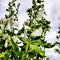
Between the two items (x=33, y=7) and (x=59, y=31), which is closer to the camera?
(x=33, y=7)

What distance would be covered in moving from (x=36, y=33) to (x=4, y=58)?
57 centimetres

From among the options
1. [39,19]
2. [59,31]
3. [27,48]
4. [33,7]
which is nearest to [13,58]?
[27,48]

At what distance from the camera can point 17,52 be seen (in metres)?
3.30

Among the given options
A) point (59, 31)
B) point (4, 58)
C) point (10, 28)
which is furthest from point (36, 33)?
point (59, 31)

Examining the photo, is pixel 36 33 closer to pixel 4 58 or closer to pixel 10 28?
pixel 10 28

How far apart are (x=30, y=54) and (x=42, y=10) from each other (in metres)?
0.63

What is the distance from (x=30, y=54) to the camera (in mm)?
3350

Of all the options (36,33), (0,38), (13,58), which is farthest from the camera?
(0,38)

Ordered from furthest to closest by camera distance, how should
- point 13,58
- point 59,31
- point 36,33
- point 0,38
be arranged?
point 59,31
point 0,38
point 13,58
point 36,33

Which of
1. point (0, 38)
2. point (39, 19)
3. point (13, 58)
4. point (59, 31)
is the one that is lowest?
point (59, 31)

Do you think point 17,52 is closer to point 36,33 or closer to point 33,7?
point 36,33

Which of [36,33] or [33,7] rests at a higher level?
[33,7]

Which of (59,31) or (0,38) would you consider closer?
(0,38)

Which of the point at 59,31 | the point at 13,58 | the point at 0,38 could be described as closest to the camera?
the point at 13,58
